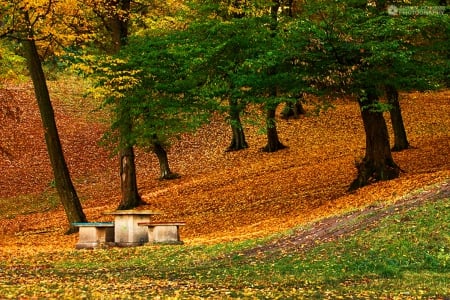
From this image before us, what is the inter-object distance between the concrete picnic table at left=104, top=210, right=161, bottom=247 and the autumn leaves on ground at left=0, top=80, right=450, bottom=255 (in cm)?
116

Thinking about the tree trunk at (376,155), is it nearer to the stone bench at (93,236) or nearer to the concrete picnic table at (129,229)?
the concrete picnic table at (129,229)

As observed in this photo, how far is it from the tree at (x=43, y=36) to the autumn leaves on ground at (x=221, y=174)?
119 cm

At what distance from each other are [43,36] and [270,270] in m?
9.01

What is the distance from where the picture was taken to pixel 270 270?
11.8 metres

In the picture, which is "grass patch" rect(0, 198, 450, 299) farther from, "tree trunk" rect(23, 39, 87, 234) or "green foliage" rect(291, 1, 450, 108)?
"tree trunk" rect(23, 39, 87, 234)

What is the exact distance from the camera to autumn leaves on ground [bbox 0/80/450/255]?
1928 centimetres

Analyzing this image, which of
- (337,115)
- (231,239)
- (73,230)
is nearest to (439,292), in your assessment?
(231,239)

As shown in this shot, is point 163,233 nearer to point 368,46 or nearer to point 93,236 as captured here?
point 93,236

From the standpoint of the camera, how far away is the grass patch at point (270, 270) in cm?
965

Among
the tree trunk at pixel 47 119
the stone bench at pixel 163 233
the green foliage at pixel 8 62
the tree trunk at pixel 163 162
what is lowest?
the stone bench at pixel 163 233

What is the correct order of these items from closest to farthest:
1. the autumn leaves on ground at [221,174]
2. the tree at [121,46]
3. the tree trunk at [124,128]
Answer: the autumn leaves on ground at [221,174] → the tree at [121,46] → the tree trunk at [124,128]

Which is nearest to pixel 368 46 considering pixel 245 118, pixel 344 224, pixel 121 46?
pixel 344 224

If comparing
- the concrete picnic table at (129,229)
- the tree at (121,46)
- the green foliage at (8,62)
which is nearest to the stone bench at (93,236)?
the concrete picnic table at (129,229)

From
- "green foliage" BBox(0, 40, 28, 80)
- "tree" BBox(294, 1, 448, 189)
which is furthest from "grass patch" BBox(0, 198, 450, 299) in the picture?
"green foliage" BBox(0, 40, 28, 80)
